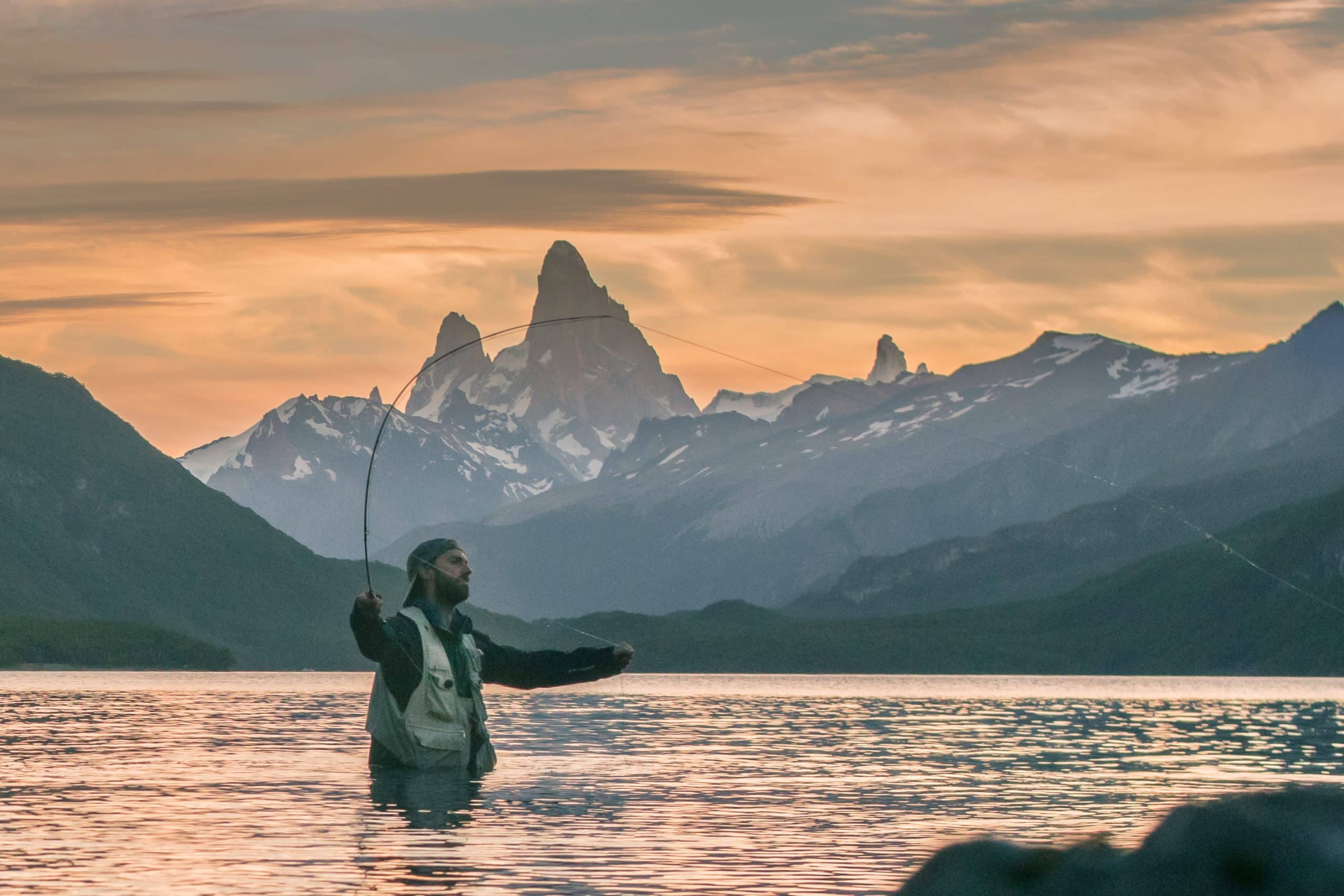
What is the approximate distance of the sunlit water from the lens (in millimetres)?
34281

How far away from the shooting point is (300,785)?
52750 mm

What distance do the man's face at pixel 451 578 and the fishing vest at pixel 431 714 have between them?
88 cm

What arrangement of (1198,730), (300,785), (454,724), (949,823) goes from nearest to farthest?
(949,823) < (454,724) < (300,785) < (1198,730)

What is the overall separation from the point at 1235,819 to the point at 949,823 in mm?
27581

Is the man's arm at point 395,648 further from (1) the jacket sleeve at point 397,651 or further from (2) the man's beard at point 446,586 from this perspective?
(2) the man's beard at point 446,586

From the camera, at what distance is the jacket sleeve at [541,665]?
4734cm

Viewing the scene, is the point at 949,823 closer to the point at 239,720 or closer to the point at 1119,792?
the point at 1119,792

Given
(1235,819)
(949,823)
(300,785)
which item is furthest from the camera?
(300,785)

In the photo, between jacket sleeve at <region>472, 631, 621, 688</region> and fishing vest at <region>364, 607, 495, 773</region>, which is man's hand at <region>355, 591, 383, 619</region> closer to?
fishing vest at <region>364, 607, 495, 773</region>

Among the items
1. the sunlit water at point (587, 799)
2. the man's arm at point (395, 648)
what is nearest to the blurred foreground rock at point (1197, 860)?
the sunlit water at point (587, 799)

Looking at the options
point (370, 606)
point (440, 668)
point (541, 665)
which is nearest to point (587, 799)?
point (541, 665)

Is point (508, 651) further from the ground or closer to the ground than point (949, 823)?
further from the ground

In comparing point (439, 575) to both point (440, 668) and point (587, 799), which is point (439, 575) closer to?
point (440, 668)

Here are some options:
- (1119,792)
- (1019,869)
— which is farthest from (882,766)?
(1019,869)
